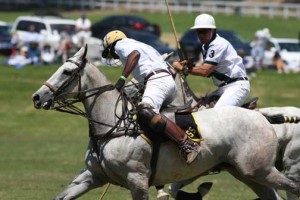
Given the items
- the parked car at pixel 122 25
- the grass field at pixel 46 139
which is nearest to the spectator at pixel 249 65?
the grass field at pixel 46 139

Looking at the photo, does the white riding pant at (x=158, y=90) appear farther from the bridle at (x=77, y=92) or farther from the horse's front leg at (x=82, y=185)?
the horse's front leg at (x=82, y=185)

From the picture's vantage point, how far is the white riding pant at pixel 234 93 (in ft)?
41.5

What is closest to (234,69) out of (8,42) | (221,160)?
(221,160)

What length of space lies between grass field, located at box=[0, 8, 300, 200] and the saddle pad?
422 cm

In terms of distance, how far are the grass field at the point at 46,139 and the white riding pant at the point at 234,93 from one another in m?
3.20

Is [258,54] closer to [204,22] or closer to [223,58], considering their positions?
[223,58]

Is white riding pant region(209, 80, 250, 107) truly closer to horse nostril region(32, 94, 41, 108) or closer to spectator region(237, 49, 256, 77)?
horse nostril region(32, 94, 41, 108)

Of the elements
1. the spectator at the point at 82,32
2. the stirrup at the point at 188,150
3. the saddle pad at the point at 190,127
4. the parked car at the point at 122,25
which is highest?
the saddle pad at the point at 190,127

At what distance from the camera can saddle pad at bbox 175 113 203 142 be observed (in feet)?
37.0

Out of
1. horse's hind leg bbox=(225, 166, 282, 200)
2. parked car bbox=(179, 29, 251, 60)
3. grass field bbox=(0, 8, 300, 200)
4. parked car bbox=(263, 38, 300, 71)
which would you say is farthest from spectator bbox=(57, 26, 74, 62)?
horse's hind leg bbox=(225, 166, 282, 200)

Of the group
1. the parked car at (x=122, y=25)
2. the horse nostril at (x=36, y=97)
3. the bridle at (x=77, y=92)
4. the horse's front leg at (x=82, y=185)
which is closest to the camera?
the horse nostril at (x=36, y=97)

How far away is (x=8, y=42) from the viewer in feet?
143

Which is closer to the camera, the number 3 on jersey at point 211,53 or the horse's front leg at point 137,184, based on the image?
the horse's front leg at point 137,184

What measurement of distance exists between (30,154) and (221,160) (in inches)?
513
